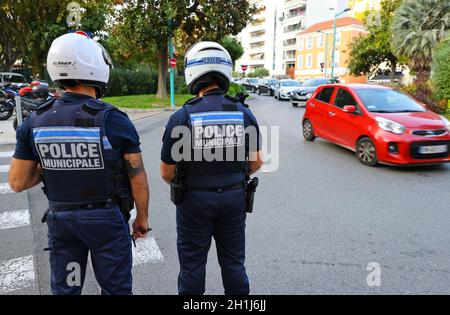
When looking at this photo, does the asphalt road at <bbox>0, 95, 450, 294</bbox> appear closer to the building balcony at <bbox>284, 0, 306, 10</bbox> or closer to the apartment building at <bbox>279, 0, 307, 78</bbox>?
the apartment building at <bbox>279, 0, 307, 78</bbox>

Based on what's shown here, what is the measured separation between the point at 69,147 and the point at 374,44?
3961cm

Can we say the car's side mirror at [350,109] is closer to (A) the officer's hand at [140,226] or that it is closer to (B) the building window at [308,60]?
(A) the officer's hand at [140,226]

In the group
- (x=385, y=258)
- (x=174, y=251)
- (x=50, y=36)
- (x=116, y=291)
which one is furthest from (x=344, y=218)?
(x=50, y=36)

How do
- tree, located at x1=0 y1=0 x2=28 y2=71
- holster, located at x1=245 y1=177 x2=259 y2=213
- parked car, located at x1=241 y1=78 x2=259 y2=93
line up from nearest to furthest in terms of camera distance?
holster, located at x1=245 y1=177 x2=259 y2=213
tree, located at x1=0 y1=0 x2=28 y2=71
parked car, located at x1=241 y1=78 x2=259 y2=93

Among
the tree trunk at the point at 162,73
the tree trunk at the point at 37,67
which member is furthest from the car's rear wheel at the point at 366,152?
the tree trunk at the point at 37,67

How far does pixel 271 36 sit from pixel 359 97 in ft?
270

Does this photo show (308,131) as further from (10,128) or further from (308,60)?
(308,60)

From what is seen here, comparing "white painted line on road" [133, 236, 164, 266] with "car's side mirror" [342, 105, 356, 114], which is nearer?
"white painted line on road" [133, 236, 164, 266]

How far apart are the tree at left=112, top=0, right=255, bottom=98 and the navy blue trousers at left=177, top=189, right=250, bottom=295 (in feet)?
54.3

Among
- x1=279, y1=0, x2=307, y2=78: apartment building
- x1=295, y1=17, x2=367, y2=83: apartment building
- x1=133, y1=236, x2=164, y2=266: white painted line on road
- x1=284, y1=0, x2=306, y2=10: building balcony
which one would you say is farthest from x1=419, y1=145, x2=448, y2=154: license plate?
x1=284, y1=0, x2=306, y2=10: building balcony

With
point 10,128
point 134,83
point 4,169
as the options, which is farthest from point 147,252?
point 134,83

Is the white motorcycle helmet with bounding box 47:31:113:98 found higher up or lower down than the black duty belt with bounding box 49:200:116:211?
higher up

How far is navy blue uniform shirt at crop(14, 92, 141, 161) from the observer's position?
80.5 inches
